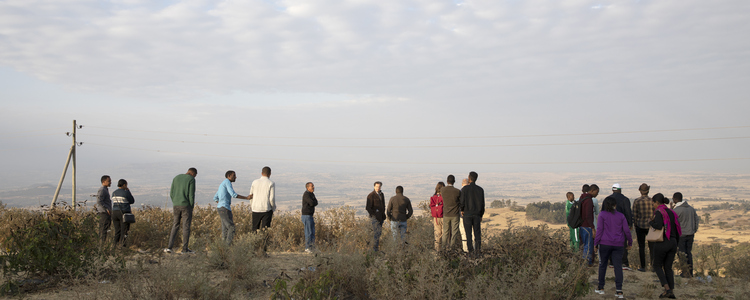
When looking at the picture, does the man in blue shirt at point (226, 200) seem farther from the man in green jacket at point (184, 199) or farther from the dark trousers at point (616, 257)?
the dark trousers at point (616, 257)

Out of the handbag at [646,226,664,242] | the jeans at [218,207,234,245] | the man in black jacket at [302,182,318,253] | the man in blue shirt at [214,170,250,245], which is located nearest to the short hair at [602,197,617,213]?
the handbag at [646,226,664,242]

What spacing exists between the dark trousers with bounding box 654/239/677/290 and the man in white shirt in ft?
24.3

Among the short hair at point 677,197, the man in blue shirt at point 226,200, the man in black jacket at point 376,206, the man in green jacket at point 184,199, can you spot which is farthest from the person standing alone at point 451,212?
the man in green jacket at point 184,199

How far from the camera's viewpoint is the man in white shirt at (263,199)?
32.1 feet

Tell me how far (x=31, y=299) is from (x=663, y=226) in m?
9.54

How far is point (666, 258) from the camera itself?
752 cm

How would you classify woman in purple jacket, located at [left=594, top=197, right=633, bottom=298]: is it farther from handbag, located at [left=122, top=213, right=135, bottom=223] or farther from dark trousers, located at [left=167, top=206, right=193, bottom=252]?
handbag, located at [left=122, top=213, right=135, bottom=223]

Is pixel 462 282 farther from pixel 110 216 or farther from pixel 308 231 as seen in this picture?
pixel 110 216

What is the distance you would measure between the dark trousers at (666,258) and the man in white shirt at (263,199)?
7.42 meters

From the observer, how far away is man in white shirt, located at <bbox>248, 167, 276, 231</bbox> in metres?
9.79

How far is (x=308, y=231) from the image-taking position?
35.0ft

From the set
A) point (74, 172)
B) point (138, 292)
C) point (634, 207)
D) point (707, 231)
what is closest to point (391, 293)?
point (138, 292)

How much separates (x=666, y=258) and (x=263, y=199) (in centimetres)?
782

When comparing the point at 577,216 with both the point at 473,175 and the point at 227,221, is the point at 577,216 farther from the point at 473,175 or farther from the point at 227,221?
the point at 227,221
